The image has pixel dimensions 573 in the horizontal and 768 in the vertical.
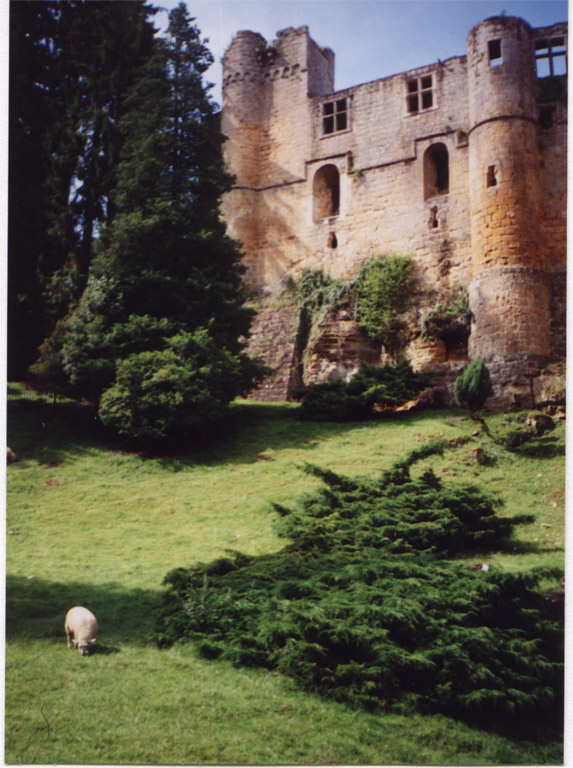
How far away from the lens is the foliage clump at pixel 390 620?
16.1 ft

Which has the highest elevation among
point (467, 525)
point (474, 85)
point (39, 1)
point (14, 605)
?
point (474, 85)

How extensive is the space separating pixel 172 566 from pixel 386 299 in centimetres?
1025

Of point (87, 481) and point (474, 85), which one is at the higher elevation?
point (474, 85)

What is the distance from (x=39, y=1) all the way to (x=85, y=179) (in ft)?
8.25

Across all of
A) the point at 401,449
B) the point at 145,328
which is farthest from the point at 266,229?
the point at 401,449

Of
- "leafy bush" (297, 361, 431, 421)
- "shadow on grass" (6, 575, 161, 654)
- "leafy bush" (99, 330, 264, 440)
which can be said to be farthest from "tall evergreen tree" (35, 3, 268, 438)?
"shadow on grass" (6, 575, 161, 654)

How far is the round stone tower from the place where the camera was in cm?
1343

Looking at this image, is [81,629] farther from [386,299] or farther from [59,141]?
[386,299]

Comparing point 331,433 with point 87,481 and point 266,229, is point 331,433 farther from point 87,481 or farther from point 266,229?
point 266,229

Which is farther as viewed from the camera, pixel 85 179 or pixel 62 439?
pixel 85 179

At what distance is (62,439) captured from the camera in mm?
9547

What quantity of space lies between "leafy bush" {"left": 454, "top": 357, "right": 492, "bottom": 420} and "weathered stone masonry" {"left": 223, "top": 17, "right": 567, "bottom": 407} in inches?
11.3

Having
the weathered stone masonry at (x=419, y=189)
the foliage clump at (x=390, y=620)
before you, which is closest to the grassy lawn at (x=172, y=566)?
the foliage clump at (x=390, y=620)

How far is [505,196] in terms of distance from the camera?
14219 millimetres
